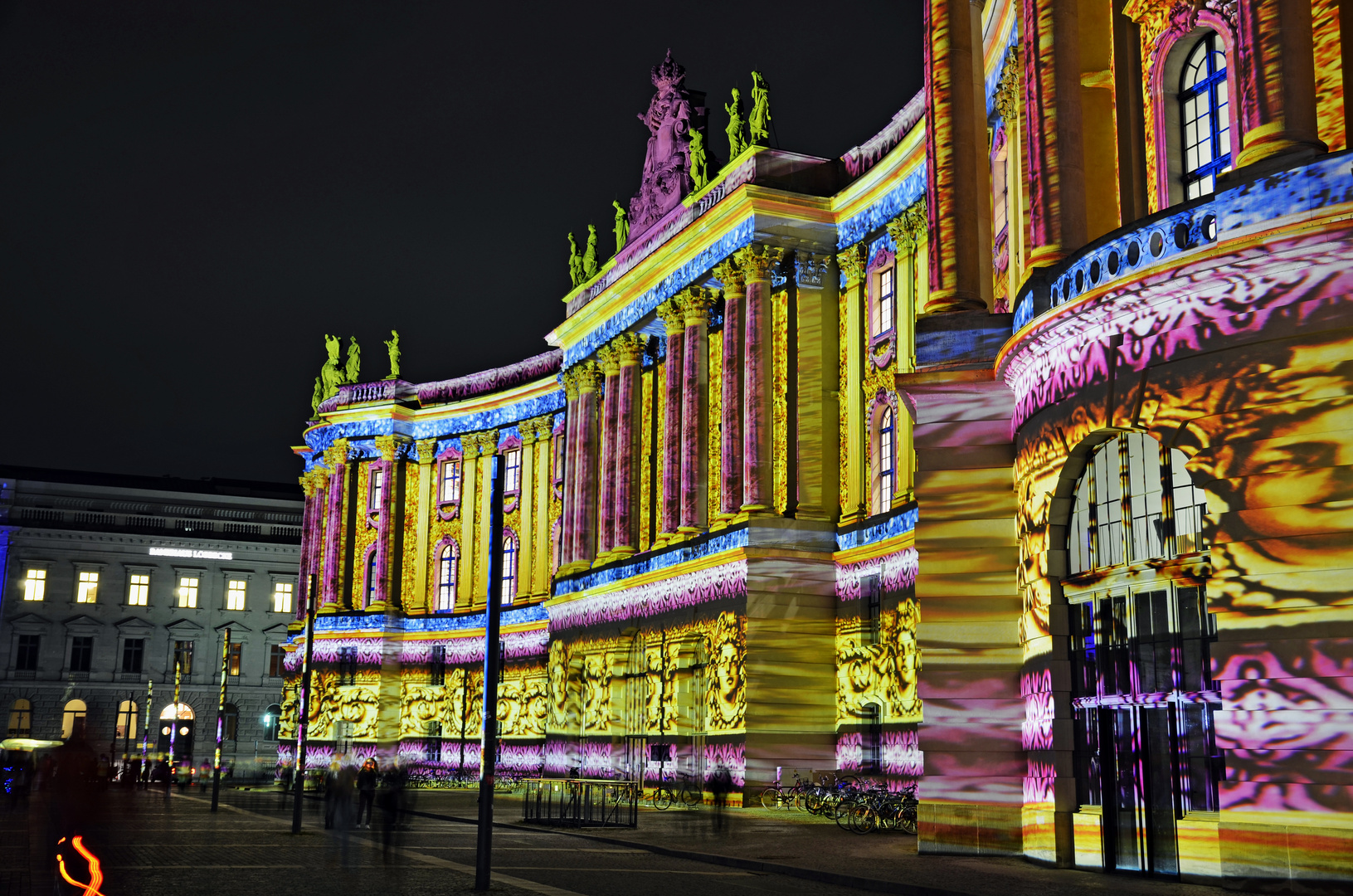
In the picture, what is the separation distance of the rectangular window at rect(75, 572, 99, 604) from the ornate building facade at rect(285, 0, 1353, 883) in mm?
55631

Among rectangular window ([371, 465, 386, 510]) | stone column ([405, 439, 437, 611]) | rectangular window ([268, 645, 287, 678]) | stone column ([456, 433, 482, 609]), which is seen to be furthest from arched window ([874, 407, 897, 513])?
rectangular window ([268, 645, 287, 678])

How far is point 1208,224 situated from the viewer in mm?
18547

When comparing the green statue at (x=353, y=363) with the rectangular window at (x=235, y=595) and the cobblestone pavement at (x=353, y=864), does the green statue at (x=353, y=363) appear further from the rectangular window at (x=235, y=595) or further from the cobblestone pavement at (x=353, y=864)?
the cobblestone pavement at (x=353, y=864)

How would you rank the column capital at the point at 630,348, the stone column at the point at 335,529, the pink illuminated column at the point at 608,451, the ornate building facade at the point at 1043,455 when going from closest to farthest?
the ornate building facade at the point at 1043,455, the pink illuminated column at the point at 608,451, the column capital at the point at 630,348, the stone column at the point at 335,529

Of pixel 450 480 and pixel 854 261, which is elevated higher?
pixel 854 261

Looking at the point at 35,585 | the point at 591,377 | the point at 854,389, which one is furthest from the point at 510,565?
the point at 35,585

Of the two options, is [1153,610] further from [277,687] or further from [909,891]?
[277,687]

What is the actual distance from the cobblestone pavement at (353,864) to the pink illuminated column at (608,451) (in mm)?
21108

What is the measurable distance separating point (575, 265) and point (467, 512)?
17005 millimetres

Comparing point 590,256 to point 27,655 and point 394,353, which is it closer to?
point 394,353

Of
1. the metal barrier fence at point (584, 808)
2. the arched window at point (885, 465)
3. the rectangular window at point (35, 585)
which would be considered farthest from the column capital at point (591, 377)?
the rectangular window at point (35, 585)

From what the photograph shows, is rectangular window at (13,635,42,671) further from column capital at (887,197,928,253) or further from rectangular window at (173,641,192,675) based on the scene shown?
column capital at (887,197,928,253)

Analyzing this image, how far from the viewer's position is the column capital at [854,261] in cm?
4512

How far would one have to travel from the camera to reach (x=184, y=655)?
308 ft
